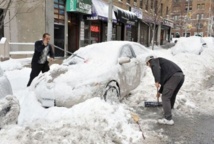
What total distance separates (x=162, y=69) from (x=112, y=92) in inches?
46.5

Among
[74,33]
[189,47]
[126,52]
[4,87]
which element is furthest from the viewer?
[74,33]

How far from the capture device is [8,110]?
3502mm

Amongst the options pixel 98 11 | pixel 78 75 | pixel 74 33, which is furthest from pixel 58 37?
pixel 78 75

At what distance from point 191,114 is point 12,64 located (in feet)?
25.3

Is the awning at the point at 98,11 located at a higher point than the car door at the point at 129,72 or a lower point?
higher

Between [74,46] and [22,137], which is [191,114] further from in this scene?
[74,46]

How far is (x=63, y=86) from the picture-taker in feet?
17.4

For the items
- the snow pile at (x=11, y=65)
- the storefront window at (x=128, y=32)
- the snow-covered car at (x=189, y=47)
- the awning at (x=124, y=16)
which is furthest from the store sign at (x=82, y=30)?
the storefront window at (x=128, y=32)

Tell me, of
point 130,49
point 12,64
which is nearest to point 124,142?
point 130,49

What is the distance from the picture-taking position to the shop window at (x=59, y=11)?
15587mm

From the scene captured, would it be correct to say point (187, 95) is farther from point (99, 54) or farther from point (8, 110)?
point (8, 110)

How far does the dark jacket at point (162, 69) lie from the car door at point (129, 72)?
1.10 metres

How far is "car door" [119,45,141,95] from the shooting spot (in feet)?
20.9

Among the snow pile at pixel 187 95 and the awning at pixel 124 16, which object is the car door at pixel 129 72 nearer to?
the snow pile at pixel 187 95
